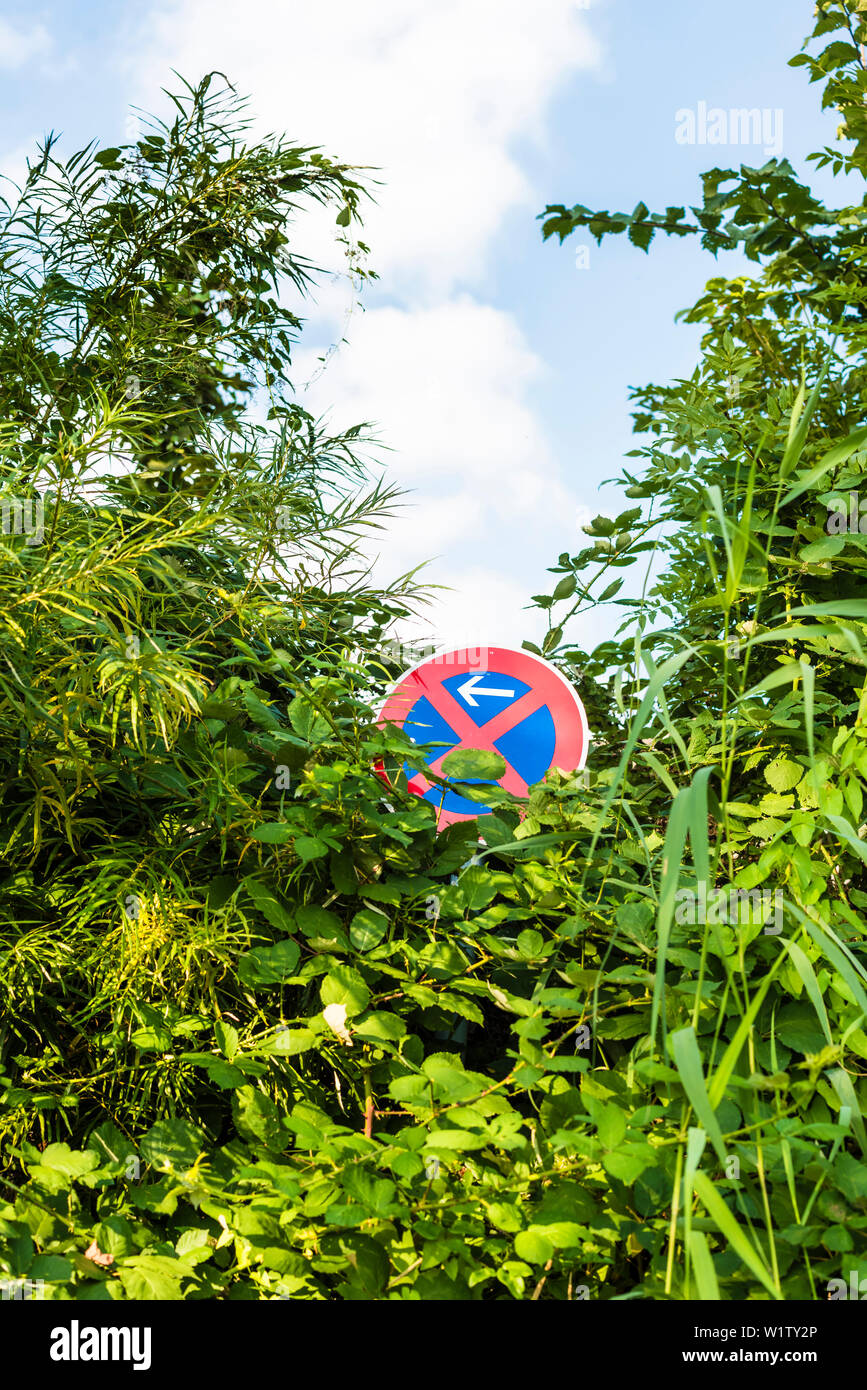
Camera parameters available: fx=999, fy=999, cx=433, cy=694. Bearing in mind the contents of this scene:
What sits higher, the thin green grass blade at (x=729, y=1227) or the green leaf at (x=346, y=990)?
the green leaf at (x=346, y=990)

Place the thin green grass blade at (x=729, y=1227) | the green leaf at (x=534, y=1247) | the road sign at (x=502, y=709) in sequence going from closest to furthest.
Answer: the thin green grass blade at (x=729, y=1227) → the green leaf at (x=534, y=1247) → the road sign at (x=502, y=709)

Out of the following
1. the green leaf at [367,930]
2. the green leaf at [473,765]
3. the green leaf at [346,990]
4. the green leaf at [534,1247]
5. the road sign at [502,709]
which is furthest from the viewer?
the road sign at [502,709]

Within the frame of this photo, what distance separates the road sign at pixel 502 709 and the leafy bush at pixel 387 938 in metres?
0.16

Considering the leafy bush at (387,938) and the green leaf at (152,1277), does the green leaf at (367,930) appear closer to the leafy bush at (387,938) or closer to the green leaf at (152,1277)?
the leafy bush at (387,938)

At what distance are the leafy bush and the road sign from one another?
158mm

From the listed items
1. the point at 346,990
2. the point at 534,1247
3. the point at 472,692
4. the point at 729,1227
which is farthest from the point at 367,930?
the point at 472,692

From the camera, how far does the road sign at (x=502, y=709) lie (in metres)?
2.33

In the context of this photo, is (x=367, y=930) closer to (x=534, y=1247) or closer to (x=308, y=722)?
(x=308, y=722)

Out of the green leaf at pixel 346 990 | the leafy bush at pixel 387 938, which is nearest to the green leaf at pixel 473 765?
the leafy bush at pixel 387 938

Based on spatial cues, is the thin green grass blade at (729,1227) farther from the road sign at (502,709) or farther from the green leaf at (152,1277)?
the road sign at (502,709)

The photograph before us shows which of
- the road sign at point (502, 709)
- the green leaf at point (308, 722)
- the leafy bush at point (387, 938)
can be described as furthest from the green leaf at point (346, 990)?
the road sign at point (502, 709)

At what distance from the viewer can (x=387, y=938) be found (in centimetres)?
175

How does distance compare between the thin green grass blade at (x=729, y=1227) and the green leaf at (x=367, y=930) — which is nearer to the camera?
the thin green grass blade at (x=729, y=1227)

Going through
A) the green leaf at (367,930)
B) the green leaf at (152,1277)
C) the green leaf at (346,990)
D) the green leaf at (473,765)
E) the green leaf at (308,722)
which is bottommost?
the green leaf at (152,1277)
